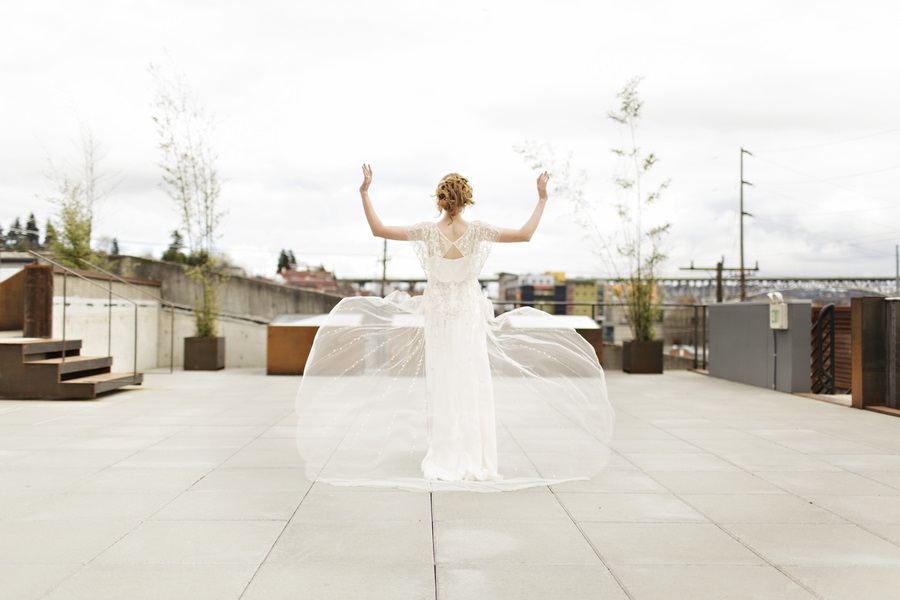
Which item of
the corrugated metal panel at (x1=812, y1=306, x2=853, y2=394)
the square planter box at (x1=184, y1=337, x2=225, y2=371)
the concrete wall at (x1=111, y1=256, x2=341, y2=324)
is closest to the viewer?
the corrugated metal panel at (x1=812, y1=306, x2=853, y2=394)

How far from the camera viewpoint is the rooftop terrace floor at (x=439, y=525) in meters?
2.58

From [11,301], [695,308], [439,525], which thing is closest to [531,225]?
[439,525]

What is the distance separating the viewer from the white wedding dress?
4.25 m

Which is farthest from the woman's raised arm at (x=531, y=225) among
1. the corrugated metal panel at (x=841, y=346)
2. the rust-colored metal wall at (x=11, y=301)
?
the rust-colored metal wall at (x=11, y=301)

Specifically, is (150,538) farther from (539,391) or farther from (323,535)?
(539,391)

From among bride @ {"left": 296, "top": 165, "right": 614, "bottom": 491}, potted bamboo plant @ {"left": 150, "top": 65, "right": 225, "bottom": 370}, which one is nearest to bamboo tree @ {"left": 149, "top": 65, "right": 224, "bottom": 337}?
potted bamboo plant @ {"left": 150, "top": 65, "right": 225, "bottom": 370}

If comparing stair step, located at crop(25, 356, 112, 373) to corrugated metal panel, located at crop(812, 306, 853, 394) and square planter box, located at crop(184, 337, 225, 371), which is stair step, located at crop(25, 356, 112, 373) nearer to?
square planter box, located at crop(184, 337, 225, 371)

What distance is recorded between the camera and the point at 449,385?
168 inches

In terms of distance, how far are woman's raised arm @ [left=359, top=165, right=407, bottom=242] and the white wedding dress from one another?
0.09 m

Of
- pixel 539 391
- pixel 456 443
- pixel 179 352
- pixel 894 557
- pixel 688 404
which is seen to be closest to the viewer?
pixel 894 557

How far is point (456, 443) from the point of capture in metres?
4.23

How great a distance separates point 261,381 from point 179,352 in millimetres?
3379

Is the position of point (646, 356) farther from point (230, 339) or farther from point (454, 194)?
point (454, 194)

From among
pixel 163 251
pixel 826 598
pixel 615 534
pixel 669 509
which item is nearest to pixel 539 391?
pixel 669 509
